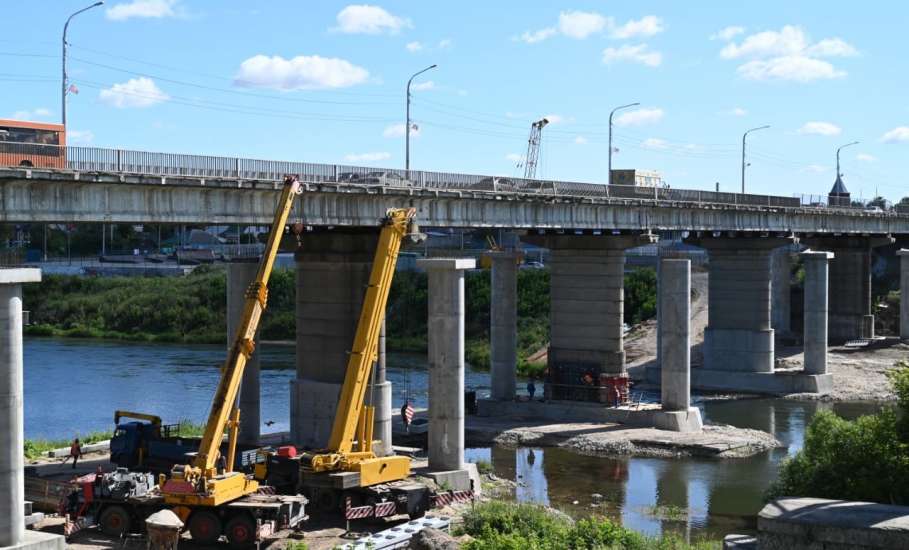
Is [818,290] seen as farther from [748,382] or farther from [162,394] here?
[162,394]

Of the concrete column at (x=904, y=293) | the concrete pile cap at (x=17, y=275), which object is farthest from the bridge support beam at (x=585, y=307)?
the concrete pile cap at (x=17, y=275)

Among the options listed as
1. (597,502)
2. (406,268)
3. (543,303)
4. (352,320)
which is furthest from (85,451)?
(406,268)

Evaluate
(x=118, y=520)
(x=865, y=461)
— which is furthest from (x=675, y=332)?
(x=118, y=520)

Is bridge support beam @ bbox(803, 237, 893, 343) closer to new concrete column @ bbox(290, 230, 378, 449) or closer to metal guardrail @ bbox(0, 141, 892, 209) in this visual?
metal guardrail @ bbox(0, 141, 892, 209)

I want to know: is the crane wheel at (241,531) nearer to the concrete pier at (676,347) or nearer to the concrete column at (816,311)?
the concrete pier at (676,347)

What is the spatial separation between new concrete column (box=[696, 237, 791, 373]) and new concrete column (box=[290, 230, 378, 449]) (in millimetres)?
33539

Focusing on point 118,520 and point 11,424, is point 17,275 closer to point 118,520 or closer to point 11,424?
point 11,424

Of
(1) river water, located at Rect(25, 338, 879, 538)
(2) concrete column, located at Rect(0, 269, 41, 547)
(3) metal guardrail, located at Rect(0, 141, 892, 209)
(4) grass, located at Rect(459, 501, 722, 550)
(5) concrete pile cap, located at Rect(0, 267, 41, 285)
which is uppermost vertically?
(3) metal guardrail, located at Rect(0, 141, 892, 209)

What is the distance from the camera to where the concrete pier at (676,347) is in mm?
56062

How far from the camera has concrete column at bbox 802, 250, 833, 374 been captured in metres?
73.9

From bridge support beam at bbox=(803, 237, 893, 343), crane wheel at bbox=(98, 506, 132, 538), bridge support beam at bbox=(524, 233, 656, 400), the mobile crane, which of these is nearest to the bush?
the mobile crane

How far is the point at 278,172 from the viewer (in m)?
40.2

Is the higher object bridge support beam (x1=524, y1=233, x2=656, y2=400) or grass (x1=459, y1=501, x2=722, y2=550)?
bridge support beam (x1=524, y1=233, x2=656, y2=400)

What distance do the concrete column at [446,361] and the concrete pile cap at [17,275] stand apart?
1521cm
